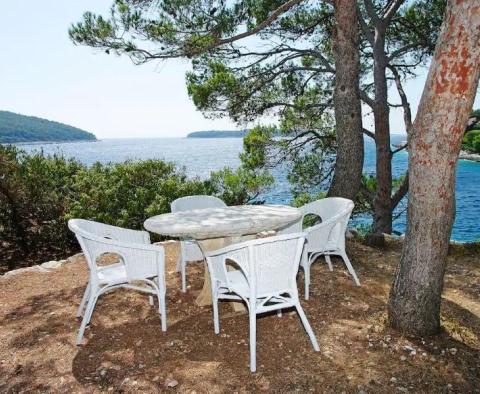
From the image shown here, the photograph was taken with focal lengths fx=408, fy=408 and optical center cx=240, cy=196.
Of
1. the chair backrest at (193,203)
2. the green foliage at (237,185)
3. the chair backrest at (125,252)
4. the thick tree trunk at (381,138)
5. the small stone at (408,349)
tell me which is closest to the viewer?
the small stone at (408,349)

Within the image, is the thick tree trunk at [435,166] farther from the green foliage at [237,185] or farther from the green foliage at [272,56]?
the green foliage at [237,185]

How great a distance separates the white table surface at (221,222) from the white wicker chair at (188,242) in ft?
1.27

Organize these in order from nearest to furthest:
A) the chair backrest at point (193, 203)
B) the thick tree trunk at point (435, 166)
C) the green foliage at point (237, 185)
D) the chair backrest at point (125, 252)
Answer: the thick tree trunk at point (435, 166) < the chair backrest at point (125, 252) < the chair backrest at point (193, 203) < the green foliage at point (237, 185)

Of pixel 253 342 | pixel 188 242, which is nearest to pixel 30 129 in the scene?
pixel 188 242

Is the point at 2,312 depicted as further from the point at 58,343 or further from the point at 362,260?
the point at 362,260

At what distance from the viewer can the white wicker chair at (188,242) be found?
3617mm

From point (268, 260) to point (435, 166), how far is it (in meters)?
1.12

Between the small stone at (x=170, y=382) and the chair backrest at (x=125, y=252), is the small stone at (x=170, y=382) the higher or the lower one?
the lower one

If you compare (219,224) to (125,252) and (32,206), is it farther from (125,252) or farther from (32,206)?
(32,206)

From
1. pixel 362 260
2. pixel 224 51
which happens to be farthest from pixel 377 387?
pixel 224 51

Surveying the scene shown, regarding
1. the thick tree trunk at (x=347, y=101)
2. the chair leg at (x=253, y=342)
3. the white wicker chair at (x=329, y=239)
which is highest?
the thick tree trunk at (x=347, y=101)

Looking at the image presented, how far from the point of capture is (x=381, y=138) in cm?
667

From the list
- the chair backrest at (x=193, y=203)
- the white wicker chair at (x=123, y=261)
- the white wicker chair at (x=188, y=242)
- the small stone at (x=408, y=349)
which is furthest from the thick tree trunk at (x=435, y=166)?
the chair backrest at (x=193, y=203)

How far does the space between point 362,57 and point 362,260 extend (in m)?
4.45
